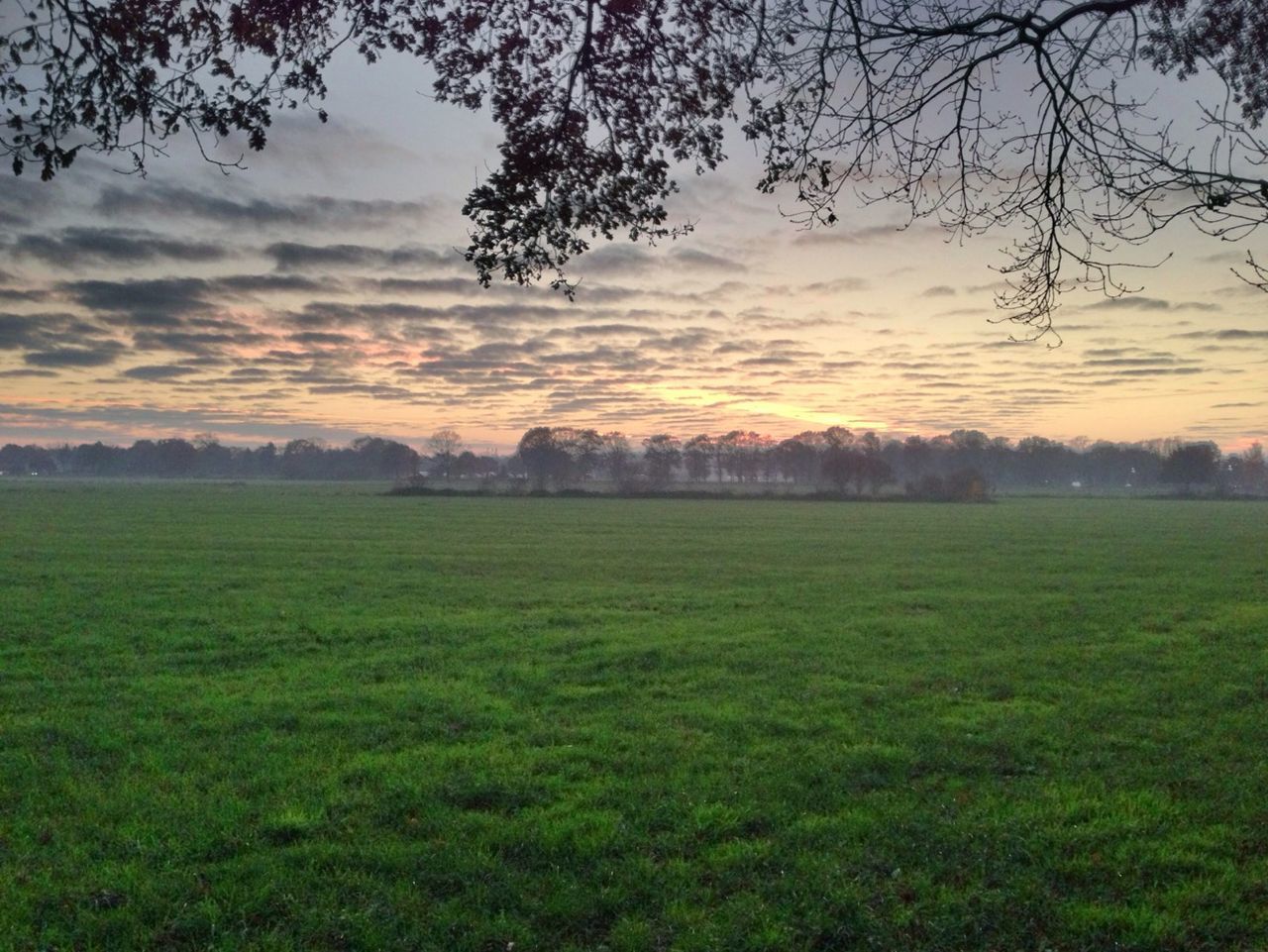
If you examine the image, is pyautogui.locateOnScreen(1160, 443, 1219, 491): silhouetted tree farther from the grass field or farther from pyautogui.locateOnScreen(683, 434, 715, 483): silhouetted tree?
the grass field

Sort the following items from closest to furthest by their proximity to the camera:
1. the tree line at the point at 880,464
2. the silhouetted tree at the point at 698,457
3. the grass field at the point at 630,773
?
→ the grass field at the point at 630,773, the tree line at the point at 880,464, the silhouetted tree at the point at 698,457

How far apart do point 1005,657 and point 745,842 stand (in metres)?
10.1

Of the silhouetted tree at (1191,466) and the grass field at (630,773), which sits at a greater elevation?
the silhouetted tree at (1191,466)

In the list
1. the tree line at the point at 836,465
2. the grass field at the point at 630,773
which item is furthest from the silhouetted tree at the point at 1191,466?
the grass field at the point at 630,773

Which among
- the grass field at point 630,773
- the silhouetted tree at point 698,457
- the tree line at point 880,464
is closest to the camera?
the grass field at point 630,773

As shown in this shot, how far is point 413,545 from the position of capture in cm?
3916

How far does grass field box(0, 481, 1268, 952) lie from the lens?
594cm

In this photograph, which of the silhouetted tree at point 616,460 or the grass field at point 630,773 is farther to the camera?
the silhouetted tree at point 616,460

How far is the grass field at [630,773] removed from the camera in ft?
19.5

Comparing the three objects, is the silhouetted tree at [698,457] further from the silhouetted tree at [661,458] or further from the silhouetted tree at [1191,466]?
the silhouetted tree at [1191,466]

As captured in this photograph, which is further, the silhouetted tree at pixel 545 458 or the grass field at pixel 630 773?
the silhouetted tree at pixel 545 458

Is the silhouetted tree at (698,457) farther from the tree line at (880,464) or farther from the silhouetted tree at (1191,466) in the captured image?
the silhouetted tree at (1191,466)

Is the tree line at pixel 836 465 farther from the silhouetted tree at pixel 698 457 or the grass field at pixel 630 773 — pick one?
the grass field at pixel 630 773

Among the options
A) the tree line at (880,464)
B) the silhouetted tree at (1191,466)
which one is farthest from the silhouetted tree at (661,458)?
the silhouetted tree at (1191,466)
